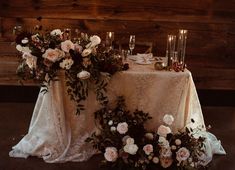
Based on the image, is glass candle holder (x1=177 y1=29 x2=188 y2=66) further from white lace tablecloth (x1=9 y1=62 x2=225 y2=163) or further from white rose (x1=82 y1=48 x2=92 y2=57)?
white rose (x1=82 y1=48 x2=92 y2=57)

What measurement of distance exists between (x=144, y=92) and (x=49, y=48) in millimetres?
761

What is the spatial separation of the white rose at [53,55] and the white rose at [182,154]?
1.05m

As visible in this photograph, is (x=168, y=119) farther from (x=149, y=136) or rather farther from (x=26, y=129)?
(x=26, y=129)

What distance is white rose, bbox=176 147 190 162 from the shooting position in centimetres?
242

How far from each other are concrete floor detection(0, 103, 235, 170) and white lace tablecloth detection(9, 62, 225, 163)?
2.8 inches

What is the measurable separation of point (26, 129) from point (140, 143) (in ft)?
4.16

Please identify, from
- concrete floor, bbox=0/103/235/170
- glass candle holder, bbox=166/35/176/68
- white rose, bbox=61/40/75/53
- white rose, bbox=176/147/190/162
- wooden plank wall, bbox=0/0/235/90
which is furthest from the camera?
wooden plank wall, bbox=0/0/235/90

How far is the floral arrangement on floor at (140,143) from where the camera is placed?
2.44m

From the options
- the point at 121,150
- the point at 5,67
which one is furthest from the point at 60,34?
the point at 5,67

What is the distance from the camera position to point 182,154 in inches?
95.3

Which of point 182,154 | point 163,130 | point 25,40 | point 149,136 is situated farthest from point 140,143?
point 25,40

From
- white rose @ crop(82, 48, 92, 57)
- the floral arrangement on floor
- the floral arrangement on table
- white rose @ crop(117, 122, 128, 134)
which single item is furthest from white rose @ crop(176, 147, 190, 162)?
white rose @ crop(82, 48, 92, 57)

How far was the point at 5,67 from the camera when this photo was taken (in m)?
4.16

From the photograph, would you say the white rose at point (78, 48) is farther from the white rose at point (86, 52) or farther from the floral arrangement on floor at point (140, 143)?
the floral arrangement on floor at point (140, 143)
